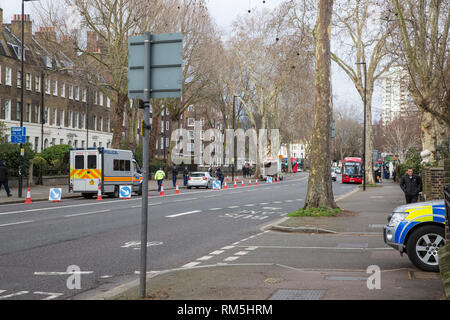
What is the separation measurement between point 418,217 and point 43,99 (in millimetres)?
59661

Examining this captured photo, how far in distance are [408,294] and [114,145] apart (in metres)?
42.0

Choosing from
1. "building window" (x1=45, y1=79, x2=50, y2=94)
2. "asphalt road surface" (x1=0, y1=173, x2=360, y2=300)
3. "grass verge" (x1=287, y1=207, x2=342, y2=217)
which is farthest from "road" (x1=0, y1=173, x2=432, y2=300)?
"building window" (x1=45, y1=79, x2=50, y2=94)

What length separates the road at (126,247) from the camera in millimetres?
9473

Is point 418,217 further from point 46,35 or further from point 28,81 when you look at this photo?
point 28,81

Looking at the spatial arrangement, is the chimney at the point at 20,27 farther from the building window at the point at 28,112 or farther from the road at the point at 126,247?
the road at the point at 126,247

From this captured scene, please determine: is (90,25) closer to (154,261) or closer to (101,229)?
(101,229)

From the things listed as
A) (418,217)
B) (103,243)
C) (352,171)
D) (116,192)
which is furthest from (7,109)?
(418,217)

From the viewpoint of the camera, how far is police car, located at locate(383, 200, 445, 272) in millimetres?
9586

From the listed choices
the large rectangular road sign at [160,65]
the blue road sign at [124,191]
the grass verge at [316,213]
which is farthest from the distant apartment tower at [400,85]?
the large rectangular road sign at [160,65]

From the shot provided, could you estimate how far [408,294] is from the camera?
24.9 ft

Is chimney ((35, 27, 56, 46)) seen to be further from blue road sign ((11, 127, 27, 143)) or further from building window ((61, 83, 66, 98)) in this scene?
building window ((61, 83, 66, 98))

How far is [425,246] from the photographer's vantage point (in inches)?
381

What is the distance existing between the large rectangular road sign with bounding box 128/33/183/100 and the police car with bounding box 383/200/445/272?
186 inches

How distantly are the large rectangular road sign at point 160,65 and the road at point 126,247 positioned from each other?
116 inches
